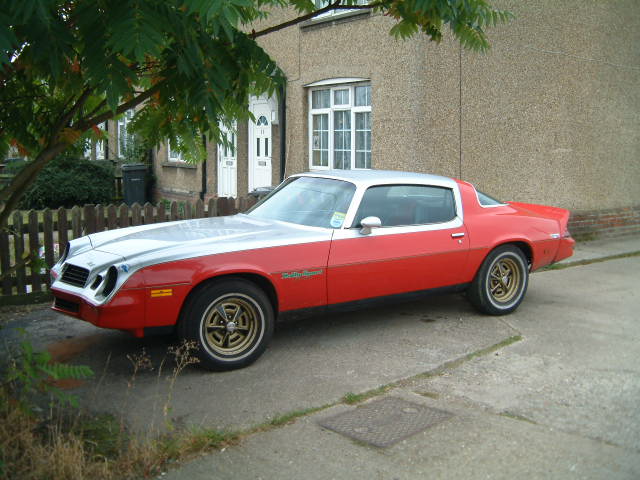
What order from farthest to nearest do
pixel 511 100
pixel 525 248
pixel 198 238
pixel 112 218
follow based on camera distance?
pixel 511 100
pixel 112 218
pixel 525 248
pixel 198 238

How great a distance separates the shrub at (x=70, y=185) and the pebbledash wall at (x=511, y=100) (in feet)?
20.2

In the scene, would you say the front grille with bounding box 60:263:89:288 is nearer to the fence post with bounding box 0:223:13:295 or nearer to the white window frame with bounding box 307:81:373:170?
the fence post with bounding box 0:223:13:295

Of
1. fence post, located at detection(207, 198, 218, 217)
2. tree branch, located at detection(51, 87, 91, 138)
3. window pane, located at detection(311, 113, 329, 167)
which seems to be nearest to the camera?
tree branch, located at detection(51, 87, 91, 138)

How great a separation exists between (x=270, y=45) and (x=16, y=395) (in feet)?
37.0

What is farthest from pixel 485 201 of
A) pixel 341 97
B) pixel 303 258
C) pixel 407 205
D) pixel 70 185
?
pixel 70 185

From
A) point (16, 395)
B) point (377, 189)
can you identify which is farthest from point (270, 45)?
point (16, 395)

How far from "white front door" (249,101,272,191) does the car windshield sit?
7949 millimetres

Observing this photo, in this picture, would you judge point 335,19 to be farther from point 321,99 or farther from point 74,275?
point 74,275

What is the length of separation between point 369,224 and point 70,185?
13.4 metres

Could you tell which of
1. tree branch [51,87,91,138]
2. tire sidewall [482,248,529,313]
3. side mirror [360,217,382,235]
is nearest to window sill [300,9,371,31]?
tire sidewall [482,248,529,313]

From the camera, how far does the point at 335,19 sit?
507 inches

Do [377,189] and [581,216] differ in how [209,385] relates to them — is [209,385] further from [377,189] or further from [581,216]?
[581,216]

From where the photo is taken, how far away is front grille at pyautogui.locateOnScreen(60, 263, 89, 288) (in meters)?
5.63

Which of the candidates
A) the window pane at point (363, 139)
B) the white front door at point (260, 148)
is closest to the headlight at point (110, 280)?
the window pane at point (363, 139)
